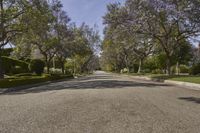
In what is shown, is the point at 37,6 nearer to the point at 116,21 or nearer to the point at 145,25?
the point at 116,21

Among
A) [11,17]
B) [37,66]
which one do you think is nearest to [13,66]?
[37,66]

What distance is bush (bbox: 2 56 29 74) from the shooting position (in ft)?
202

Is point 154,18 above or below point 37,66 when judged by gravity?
above

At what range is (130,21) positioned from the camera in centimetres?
4478

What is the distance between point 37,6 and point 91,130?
3069cm

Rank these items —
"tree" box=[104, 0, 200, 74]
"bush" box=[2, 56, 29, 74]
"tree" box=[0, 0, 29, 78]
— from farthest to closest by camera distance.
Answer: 1. "bush" box=[2, 56, 29, 74]
2. "tree" box=[104, 0, 200, 74]
3. "tree" box=[0, 0, 29, 78]

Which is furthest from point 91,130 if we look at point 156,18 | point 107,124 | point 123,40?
point 123,40

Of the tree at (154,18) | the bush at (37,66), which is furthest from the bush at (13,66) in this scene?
the tree at (154,18)

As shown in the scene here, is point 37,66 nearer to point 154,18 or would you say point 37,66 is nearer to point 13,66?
point 13,66

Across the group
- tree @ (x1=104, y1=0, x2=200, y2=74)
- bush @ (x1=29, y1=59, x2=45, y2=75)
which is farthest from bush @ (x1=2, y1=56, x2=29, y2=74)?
tree @ (x1=104, y1=0, x2=200, y2=74)

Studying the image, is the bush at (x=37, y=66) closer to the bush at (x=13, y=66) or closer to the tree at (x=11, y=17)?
the bush at (x=13, y=66)

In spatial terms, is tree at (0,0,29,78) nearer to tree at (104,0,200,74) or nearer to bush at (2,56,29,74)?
tree at (104,0,200,74)

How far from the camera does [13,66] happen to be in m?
62.9

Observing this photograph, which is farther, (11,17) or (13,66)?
(13,66)
